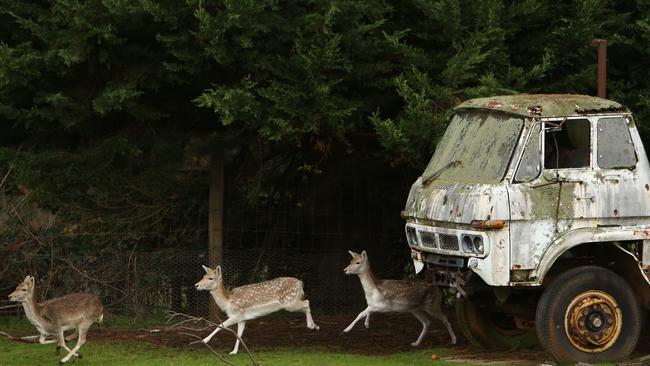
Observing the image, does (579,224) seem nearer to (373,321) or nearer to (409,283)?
(409,283)

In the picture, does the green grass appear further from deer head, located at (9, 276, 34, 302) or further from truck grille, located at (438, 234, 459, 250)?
truck grille, located at (438, 234, 459, 250)

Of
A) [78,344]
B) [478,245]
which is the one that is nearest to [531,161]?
[478,245]

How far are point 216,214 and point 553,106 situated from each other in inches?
235

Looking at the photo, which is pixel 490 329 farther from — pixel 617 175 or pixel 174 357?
pixel 174 357

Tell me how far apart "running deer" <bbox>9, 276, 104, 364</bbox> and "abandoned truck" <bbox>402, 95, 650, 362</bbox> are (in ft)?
12.4

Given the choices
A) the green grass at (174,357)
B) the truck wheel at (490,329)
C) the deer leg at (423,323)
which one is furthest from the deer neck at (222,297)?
the truck wheel at (490,329)

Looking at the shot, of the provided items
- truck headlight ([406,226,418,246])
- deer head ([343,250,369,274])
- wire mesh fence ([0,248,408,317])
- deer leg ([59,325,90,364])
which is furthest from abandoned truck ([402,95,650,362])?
wire mesh fence ([0,248,408,317])

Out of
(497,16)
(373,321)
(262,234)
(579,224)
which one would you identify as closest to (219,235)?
(262,234)

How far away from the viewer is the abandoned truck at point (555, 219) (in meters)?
11.7

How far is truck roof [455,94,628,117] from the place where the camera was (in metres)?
12.0

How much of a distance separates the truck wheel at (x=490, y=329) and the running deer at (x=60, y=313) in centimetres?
404

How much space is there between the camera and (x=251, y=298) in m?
14.6

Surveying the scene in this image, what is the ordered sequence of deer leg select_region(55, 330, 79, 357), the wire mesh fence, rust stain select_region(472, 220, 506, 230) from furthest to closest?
the wire mesh fence
deer leg select_region(55, 330, 79, 357)
rust stain select_region(472, 220, 506, 230)

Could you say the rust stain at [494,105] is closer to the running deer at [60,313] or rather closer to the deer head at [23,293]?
the running deer at [60,313]
